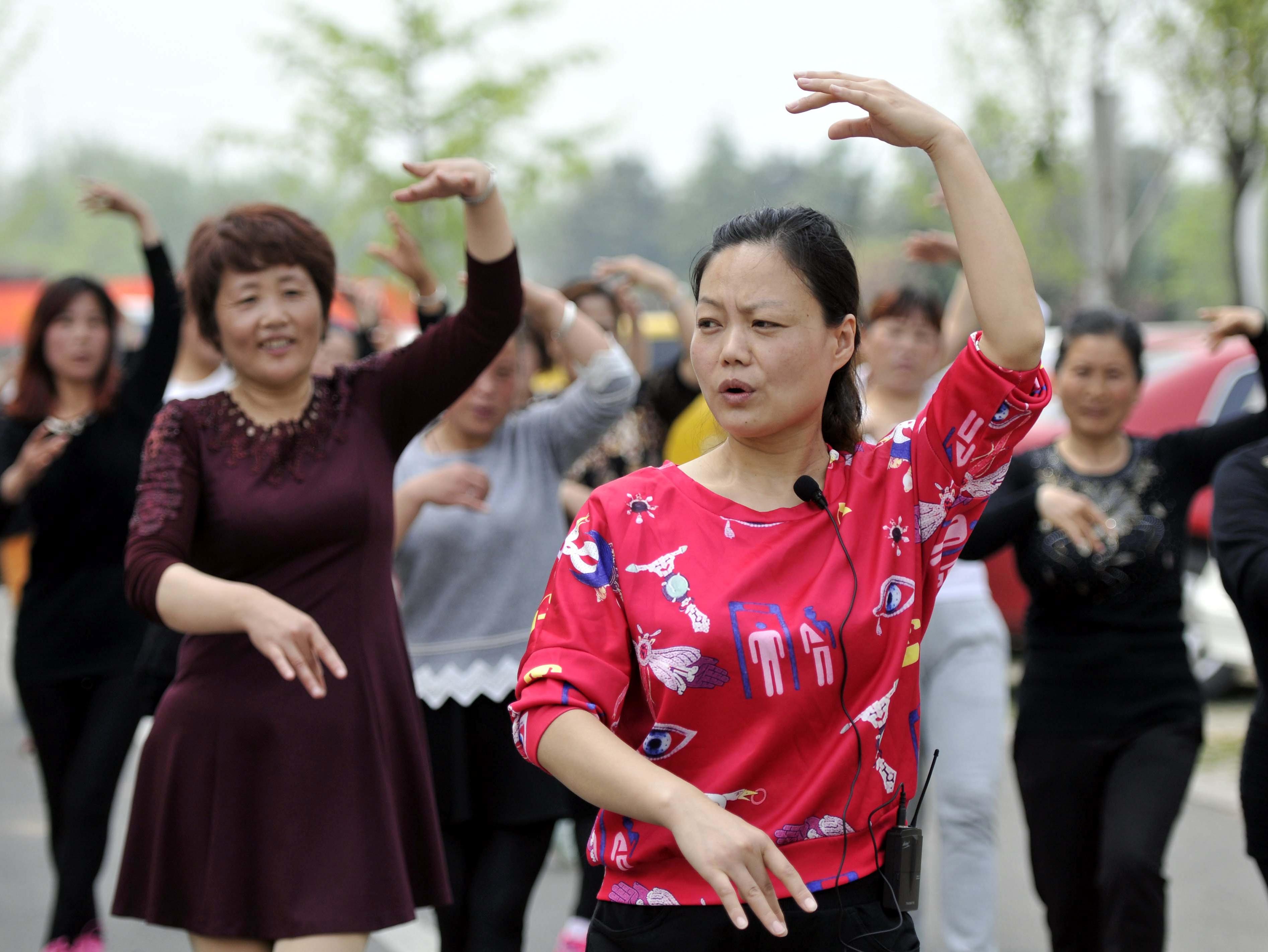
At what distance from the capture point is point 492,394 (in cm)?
419

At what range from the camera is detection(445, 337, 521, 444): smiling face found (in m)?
4.18

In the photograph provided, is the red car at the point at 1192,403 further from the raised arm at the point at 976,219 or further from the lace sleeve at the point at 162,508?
the raised arm at the point at 976,219

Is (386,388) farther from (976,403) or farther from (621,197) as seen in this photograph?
(621,197)

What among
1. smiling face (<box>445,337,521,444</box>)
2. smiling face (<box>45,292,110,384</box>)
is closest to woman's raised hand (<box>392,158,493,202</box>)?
smiling face (<box>445,337,521,444</box>)

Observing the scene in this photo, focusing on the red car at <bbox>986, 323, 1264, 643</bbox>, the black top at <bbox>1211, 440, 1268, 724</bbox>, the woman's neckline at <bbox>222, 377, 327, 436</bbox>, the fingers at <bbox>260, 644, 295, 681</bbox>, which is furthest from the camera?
the red car at <bbox>986, 323, 1264, 643</bbox>

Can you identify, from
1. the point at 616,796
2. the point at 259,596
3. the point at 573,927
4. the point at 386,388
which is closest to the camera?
the point at 616,796

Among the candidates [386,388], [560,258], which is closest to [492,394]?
[386,388]

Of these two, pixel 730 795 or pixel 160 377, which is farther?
pixel 160 377

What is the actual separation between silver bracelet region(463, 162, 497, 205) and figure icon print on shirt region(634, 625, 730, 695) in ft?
4.92

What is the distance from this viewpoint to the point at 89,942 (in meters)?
4.54

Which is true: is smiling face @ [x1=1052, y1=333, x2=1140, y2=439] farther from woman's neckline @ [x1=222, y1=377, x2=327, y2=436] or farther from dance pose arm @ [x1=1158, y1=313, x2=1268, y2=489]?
woman's neckline @ [x1=222, y1=377, x2=327, y2=436]

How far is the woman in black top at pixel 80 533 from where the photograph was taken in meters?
4.63

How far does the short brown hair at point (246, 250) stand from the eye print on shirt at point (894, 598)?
176 cm

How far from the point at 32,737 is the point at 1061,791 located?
3.27 m
